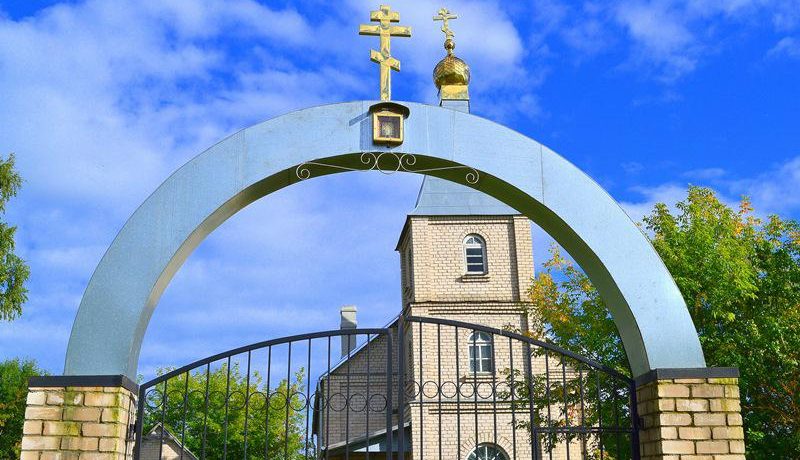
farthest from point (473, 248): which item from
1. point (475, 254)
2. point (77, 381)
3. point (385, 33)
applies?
point (77, 381)

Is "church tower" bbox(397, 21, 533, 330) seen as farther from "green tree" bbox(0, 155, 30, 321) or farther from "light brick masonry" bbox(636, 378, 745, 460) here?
"light brick masonry" bbox(636, 378, 745, 460)

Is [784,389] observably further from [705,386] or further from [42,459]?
[42,459]

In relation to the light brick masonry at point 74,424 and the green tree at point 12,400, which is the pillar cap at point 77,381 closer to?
the light brick masonry at point 74,424

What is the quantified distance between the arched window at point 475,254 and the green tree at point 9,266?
12.0 m

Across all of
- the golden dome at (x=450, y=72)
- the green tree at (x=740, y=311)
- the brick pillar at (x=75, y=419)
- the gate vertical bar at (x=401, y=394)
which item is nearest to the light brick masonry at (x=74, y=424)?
the brick pillar at (x=75, y=419)

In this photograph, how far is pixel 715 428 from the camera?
21.4 ft

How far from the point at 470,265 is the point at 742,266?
11831mm

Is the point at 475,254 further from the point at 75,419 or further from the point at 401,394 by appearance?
the point at 75,419

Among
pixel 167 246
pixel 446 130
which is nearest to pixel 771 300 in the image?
pixel 446 130

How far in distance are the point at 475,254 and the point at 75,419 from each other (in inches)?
736

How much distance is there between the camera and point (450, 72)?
24.5 m

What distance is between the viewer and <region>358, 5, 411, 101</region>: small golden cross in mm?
7305

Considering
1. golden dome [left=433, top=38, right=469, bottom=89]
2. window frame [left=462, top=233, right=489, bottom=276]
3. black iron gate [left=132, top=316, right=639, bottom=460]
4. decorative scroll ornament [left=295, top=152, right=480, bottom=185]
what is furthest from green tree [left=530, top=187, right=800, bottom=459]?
golden dome [left=433, top=38, right=469, bottom=89]

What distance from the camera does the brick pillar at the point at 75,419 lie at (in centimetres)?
616
